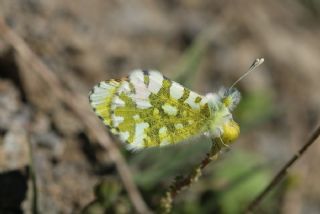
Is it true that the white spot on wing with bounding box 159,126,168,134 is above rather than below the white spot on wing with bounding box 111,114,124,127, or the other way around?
below

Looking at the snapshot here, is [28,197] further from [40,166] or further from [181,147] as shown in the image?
[181,147]

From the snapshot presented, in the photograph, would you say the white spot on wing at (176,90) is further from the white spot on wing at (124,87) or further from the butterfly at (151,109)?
the white spot on wing at (124,87)

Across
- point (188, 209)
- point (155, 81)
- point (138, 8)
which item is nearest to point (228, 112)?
point (155, 81)

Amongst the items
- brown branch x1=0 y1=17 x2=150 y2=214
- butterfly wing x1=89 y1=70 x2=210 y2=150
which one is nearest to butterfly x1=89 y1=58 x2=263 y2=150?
butterfly wing x1=89 y1=70 x2=210 y2=150

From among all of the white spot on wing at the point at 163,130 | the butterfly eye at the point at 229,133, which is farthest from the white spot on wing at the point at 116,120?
the butterfly eye at the point at 229,133

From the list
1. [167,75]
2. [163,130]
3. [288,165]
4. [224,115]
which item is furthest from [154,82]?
[167,75]

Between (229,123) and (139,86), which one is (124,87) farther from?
(229,123)

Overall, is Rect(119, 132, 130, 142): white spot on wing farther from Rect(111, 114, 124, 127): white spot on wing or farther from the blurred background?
the blurred background
